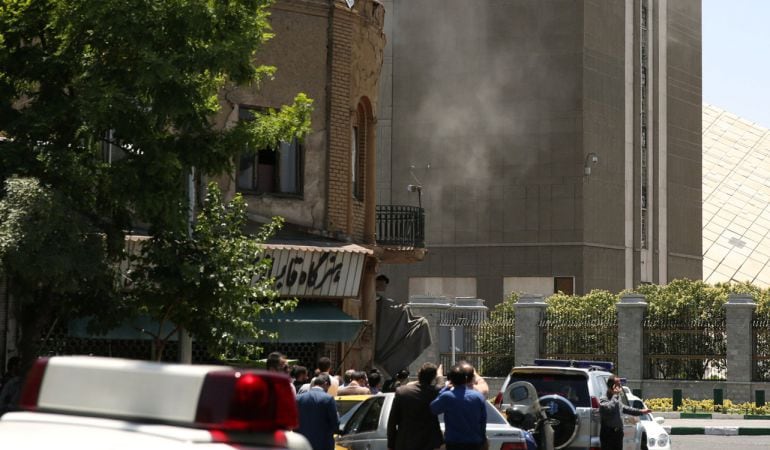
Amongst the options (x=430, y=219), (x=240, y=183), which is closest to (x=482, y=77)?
(x=430, y=219)

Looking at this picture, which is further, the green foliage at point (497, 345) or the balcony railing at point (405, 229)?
the green foliage at point (497, 345)

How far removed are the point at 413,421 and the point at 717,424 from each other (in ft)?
76.5

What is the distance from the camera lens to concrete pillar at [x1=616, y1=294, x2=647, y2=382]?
42.7 m

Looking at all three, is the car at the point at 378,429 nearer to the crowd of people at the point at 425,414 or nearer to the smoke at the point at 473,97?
the crowd of people at the point at 425,414

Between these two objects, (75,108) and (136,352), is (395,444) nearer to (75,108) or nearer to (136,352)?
(75,108)

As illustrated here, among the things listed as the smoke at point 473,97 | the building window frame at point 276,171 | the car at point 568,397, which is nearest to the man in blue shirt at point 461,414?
the car at point 568,397

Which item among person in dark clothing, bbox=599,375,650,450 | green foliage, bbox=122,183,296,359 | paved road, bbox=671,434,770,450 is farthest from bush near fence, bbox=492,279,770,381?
green foliage, bbox=122,183,296,359

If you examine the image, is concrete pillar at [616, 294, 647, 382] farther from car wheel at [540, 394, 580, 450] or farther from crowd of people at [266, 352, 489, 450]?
crowd of people at [266, 352, 489, 450]

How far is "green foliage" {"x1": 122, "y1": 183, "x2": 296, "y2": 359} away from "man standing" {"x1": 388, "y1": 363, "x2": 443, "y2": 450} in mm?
4710

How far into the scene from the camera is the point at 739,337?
135ft

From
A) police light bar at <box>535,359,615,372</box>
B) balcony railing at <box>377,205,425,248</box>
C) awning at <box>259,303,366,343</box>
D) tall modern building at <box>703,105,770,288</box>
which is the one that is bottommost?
police light bar at <box>535,359,615,372</box>

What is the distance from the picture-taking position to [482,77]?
69062 mm

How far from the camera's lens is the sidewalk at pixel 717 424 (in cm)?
3216

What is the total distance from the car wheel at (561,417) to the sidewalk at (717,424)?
14277mm
